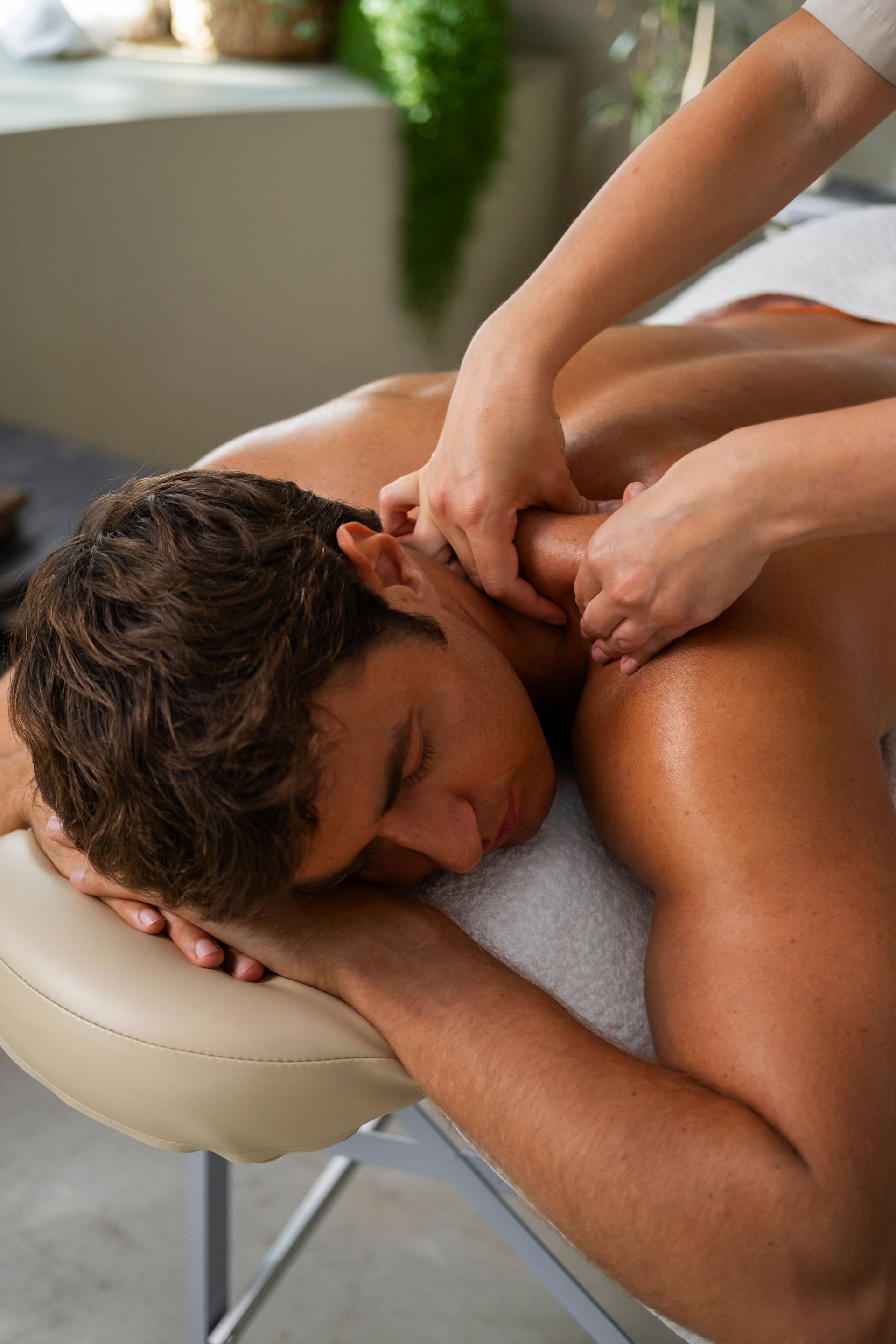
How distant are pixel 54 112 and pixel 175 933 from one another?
233cm

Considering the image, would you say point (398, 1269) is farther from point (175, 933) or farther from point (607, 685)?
point (607, 685)

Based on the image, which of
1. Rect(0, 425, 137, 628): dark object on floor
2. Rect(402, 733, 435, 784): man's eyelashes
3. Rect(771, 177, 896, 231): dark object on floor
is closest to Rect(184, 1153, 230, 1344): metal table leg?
Rect(402, 733, 435, 784): man's eyelashes

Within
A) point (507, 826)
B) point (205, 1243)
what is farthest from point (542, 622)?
point (205, 1243)

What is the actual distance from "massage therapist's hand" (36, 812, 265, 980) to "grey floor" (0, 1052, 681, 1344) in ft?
2.94

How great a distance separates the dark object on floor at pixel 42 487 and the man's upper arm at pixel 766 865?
3.35 feet

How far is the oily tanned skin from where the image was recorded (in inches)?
29.2

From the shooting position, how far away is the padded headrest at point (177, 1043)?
84cm

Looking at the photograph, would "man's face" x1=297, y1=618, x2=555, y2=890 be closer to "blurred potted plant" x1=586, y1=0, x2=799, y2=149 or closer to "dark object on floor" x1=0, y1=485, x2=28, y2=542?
"dark object on floor" x1=0, y1=485, x2=28, y2=542

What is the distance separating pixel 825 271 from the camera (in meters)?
1.63

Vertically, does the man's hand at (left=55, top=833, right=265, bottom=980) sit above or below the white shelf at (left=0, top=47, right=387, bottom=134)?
below

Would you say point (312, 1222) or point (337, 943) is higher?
Answer: point (337, 943)

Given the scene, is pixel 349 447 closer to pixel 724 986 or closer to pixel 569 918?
pixel 569 918

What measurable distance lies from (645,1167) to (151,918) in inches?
16.9

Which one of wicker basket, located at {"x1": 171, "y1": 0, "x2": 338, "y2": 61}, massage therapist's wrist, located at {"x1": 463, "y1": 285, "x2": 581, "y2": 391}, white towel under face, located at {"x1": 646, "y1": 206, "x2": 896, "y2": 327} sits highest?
wicker basket, located at {"x1": 171, "y1": 0, "x2": 338, "y2": 61}
